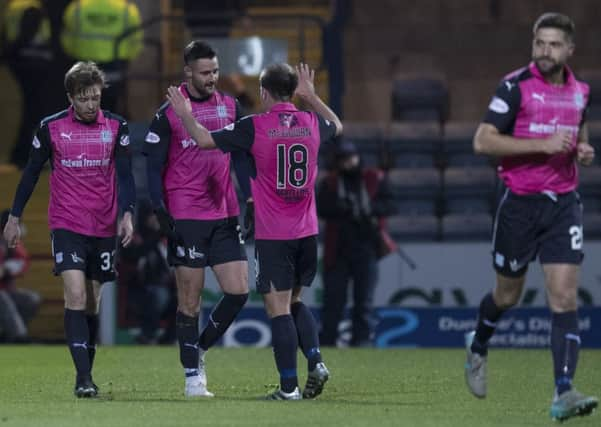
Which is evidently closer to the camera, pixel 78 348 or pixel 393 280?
pixel 78 348

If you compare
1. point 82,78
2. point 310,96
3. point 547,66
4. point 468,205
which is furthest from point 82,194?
point 468,205

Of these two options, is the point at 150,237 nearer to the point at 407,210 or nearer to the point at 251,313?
the point at 251,313

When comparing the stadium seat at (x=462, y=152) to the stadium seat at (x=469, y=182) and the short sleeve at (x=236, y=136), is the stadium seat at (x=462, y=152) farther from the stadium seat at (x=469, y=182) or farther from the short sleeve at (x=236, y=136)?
the short sleeve at (x=236, y=136)

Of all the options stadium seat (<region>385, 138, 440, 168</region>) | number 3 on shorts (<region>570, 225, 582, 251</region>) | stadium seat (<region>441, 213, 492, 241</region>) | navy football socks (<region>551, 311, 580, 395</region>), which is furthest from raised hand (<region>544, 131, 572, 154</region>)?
stadium seat (<region>385, 138, 440, 168</region>)

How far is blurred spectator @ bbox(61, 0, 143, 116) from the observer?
62.3ft

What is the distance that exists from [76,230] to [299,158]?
1.57 metres

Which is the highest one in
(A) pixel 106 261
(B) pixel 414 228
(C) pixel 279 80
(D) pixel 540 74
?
(D) pixel 540 74

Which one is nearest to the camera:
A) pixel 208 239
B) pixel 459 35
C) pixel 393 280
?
pixel 208 239

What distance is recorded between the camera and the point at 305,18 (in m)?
19.0

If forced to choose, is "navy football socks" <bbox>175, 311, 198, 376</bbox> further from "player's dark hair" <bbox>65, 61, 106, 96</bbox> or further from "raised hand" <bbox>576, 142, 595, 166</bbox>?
"raised hand" <bbox>576, 142, 595, 166</bbox>

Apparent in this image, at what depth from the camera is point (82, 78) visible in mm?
9891

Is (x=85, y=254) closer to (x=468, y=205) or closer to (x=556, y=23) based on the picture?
(x=556, y=23)

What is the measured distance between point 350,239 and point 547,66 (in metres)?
8.33

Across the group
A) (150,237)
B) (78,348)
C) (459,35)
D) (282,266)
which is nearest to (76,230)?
(78,348)
